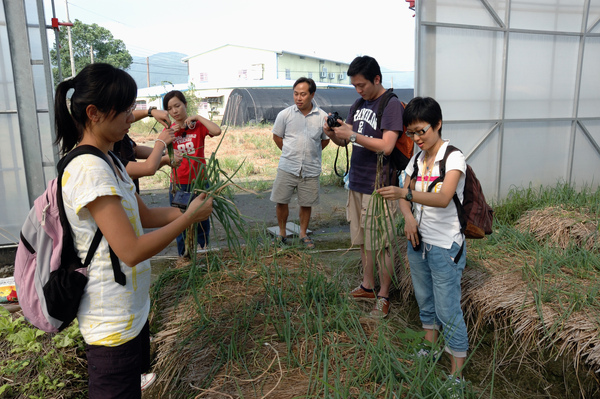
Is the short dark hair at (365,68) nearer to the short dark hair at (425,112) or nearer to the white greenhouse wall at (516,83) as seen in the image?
the short dark hair at (425,112)

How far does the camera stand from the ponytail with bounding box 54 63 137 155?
4.63 ft

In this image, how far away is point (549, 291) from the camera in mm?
2809

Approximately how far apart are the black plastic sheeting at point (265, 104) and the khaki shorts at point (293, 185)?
15.2m

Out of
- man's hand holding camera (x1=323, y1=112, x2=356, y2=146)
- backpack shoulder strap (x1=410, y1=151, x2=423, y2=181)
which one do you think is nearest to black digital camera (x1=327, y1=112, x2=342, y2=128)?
man's hand holding camera (x1=323, y1=112, x2=356, y2=146)

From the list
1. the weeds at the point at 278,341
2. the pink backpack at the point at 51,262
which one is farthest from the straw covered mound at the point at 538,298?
the pink backpack at the point at 51,262

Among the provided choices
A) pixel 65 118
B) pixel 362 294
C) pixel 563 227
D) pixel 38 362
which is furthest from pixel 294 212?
pixel 65 118

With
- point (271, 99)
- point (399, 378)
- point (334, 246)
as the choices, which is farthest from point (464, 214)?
point (271, 99)

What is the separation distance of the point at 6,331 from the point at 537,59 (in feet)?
18.9

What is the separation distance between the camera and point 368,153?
10.6ft

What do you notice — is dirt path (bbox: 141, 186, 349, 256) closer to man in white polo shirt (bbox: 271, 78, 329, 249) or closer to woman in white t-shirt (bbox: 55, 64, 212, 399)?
man in white polo shirt (bbox: 271, 78, 329, 249)

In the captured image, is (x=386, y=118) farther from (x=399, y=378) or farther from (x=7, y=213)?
(x=7, y=213)

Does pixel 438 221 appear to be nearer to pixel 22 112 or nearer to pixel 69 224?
pixel 69 224

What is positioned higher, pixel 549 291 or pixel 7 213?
pixel 7 213

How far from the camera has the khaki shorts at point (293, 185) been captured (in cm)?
458
